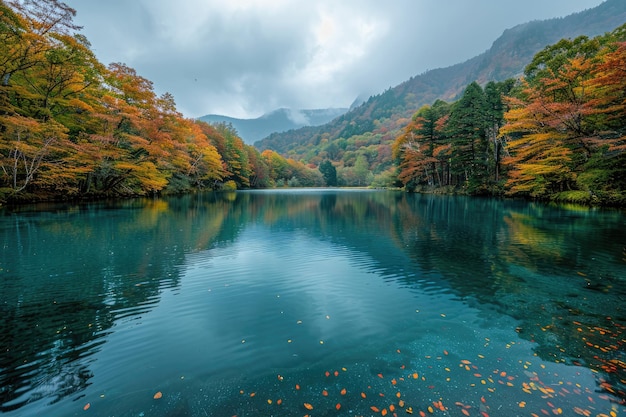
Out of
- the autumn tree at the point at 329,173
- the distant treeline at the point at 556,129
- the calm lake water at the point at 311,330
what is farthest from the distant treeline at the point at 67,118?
the autumn tree at the point at 329,173

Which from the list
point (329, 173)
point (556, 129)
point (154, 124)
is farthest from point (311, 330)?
point (329, 173)

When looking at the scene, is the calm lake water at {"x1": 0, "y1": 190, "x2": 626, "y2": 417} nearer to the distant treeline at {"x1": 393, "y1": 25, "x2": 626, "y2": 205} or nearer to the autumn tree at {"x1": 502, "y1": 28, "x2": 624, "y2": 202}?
the autumn tree at {"x1": 502, "y1": 28, "x2": 624, "y2": 202}

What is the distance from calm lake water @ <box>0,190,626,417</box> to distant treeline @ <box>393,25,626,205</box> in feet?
53.7

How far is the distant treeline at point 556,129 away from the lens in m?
22.3

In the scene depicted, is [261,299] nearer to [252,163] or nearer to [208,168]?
[208,168]

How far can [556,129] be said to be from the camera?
89.4 ft

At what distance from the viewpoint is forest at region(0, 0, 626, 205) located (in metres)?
21.7

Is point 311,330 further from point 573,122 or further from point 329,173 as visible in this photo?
point 329,173

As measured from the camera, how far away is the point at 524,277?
8.69 m

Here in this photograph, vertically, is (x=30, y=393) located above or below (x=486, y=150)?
below

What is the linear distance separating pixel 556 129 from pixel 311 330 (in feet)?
108

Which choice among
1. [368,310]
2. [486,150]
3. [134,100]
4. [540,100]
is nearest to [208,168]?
[134,100]

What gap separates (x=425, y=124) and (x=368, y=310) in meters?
47.2

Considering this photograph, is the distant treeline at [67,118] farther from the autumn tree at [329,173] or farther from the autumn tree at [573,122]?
the autumn tree at [329,173]
